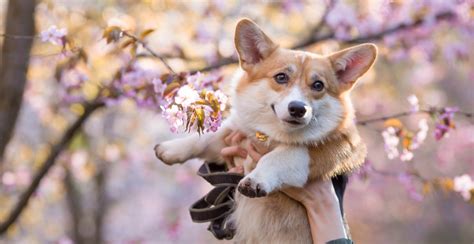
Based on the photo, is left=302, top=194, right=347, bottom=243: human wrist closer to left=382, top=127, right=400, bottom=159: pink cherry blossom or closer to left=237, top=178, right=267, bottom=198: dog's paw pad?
left=237, top=178, right=267, bottom=198: dog's paw pad

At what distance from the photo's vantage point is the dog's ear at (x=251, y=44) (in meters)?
3.49

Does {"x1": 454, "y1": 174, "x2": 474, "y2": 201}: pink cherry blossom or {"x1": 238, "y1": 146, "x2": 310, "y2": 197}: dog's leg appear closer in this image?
{"x1": 238, "y1": 146, "x2": 310, "y2": 197}: dog's leg

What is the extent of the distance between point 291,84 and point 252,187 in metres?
0.58

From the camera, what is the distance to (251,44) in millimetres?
3551

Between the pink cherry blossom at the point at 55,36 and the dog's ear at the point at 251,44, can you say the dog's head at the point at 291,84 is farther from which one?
the pink cherry blossom at the point at 55,36

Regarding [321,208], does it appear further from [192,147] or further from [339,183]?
[192,147]

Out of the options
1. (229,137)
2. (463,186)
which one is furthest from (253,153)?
(463,186)

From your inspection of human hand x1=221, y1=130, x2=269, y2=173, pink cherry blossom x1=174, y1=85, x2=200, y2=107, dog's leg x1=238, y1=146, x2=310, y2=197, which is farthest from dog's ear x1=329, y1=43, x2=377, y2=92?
pink cherry blossom x1=174, y1=85, x2=200, y2=107

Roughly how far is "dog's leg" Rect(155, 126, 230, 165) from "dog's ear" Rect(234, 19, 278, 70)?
1.32 ft

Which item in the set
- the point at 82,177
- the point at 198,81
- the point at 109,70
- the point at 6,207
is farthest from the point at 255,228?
the point at 82,177

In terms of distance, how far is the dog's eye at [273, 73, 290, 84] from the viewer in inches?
135

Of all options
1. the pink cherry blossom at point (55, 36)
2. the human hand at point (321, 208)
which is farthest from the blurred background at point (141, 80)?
the human hand at point (321, 208)

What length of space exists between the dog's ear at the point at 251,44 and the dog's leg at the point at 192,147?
40 centimetres

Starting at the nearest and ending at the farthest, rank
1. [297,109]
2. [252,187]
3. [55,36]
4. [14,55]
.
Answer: [252,187] < [297,109] < [55,36] < [14,55]
